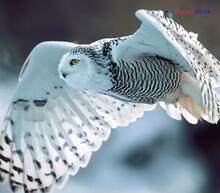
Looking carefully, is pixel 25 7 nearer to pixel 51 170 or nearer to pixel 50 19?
pixel 50 19

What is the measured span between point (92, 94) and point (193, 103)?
1.29ft

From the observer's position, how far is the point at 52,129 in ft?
8.84

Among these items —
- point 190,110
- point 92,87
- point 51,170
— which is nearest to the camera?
point 92,87

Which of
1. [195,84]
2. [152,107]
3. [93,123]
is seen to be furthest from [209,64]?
[93,123]

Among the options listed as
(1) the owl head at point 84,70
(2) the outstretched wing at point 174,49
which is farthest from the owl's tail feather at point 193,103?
(1) the owl head at point 84,70

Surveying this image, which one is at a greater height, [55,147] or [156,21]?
[156,21]

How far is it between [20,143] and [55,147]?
128mm

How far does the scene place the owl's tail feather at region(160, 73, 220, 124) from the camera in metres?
2.29

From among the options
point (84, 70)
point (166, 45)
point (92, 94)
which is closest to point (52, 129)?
point (92, 94)

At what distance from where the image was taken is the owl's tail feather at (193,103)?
2.29 meters

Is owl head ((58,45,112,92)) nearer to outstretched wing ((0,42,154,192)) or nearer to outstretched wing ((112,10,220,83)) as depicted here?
outstretched wing ((112,10,220,83))

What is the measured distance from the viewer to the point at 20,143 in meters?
2.66

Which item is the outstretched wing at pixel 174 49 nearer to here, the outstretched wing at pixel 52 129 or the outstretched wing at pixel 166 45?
the outstretched wing at pixel 166 45

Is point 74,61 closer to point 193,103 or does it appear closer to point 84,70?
point 84,70
